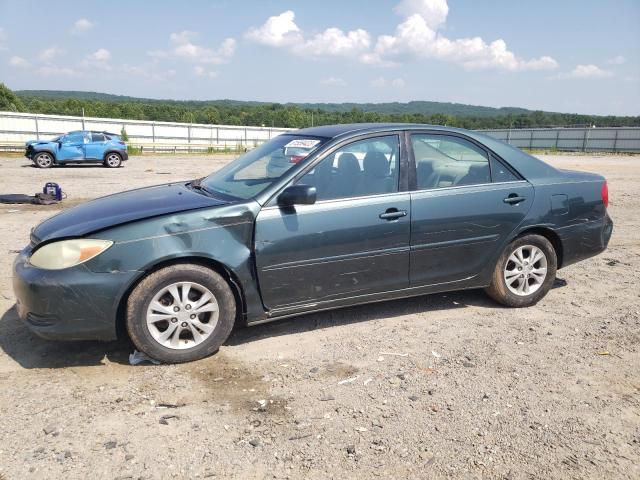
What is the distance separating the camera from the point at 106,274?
359 cm

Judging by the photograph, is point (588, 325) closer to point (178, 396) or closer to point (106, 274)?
point (178, 396)

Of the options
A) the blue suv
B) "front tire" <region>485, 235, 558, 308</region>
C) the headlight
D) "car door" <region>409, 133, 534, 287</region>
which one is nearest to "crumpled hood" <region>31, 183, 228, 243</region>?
the headlight

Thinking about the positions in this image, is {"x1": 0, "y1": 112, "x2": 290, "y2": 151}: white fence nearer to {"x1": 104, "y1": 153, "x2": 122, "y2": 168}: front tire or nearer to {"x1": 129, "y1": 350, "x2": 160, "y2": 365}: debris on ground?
{"x1": 104, "y1": 153, "x2": 122, "y2": 168}: front tire

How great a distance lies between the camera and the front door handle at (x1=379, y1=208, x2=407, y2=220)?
427 cm

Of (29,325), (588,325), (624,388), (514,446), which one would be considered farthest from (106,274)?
(588,325)

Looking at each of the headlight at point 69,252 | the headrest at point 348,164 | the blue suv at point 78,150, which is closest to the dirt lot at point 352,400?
the headlight at point 69,252

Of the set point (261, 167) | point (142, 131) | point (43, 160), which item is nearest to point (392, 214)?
point (261, 167)

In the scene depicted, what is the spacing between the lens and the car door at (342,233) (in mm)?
3969

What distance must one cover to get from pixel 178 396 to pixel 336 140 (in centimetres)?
228

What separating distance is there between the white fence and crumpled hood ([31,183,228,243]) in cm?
3011

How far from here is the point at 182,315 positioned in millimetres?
3799

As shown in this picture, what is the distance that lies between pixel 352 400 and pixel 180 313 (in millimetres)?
1353

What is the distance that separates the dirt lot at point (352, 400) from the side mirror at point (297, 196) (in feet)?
3.64

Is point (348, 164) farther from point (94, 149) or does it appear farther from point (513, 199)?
point (94, 149)
